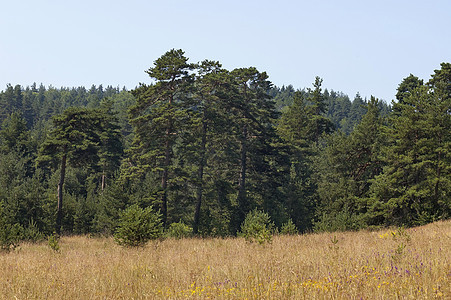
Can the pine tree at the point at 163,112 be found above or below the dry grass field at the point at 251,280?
above

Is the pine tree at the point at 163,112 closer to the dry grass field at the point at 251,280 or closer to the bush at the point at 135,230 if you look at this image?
the bush at the point at 135,230

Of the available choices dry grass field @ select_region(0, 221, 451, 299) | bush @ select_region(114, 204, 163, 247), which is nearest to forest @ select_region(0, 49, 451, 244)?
bush @ select_region(114, 204, 163, 247)

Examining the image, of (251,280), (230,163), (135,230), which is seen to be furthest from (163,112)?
(251,280)

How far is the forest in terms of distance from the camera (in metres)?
25.4

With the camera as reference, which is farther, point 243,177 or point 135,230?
point 243,177

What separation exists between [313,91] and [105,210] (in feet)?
129

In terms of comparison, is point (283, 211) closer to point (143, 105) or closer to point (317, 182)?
point (317, 182)

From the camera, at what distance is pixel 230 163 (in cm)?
3991

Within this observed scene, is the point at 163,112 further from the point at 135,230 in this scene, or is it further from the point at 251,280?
the point at 251,280

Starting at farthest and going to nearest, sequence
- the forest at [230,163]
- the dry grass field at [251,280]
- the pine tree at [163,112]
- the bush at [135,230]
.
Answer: the pine tree at [163,112], the forest at [230,163], the bush at [135,230], the dry grass field at [251,280]

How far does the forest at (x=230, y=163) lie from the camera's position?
83.3ft

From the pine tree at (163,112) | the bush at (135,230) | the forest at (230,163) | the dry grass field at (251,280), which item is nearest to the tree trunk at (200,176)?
the forest at (230,163)

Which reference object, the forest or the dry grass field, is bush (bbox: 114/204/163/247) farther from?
the forest


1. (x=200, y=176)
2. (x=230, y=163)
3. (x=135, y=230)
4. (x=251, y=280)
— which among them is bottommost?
(x=135, y=230)
